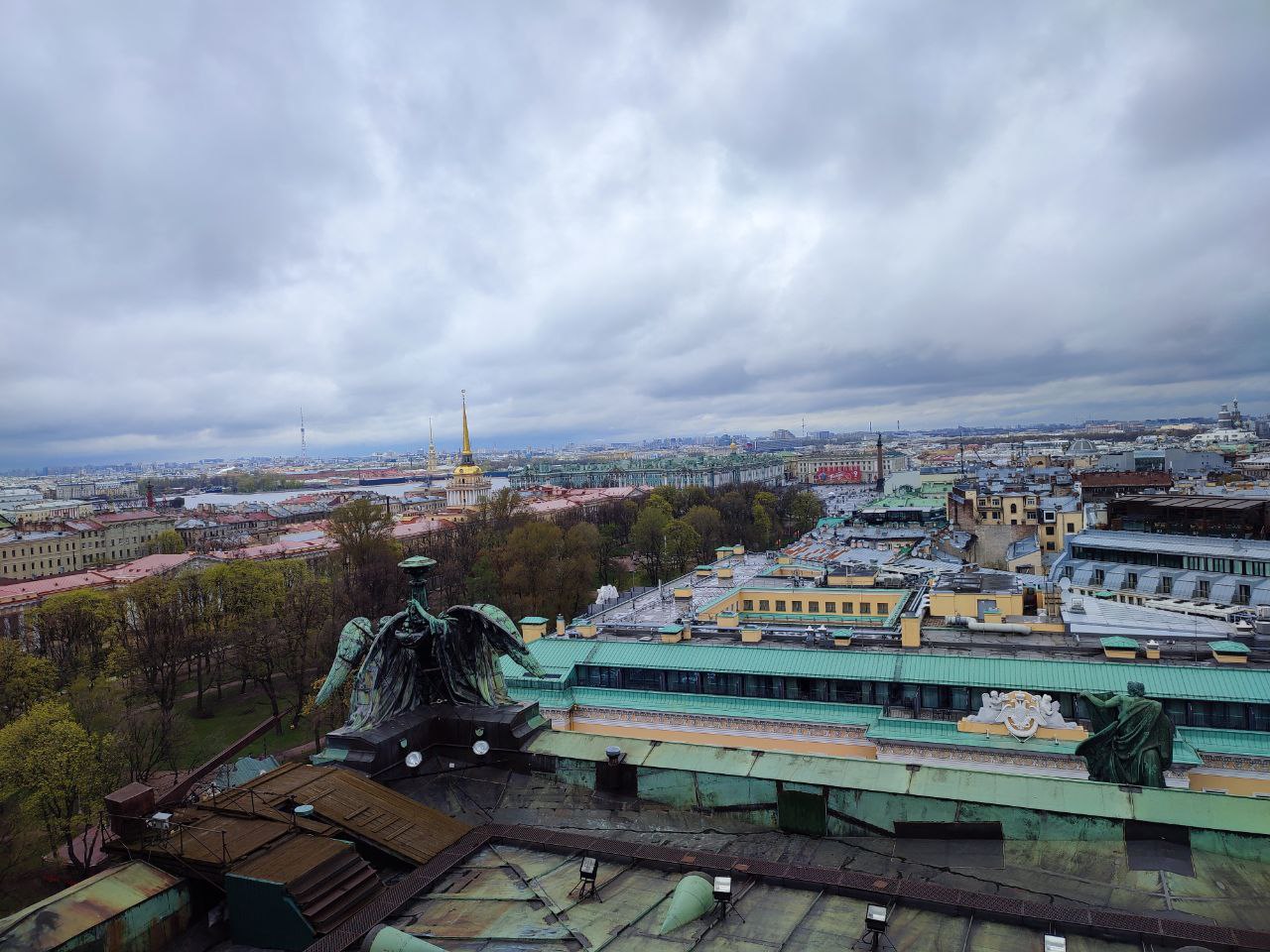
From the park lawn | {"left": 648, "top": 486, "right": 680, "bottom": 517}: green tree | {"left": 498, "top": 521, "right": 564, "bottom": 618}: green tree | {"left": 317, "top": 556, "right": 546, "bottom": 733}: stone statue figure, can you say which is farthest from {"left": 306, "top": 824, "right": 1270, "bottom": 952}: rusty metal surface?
{"left": 648, "top": 486, "right": 680, "bottom": 517}: green tree

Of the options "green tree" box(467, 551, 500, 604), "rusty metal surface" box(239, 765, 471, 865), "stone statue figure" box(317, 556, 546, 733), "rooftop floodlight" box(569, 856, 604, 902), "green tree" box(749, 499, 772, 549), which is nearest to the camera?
"rooftop floodlight" box(569, 856, 604, 902)

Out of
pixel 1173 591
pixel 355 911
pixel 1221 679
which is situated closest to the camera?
pixel 355 911

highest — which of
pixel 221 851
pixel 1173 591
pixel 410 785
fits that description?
pixel 221 851

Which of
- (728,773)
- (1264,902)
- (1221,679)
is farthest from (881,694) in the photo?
(1264,902)

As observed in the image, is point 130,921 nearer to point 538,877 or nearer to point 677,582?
point 538,877

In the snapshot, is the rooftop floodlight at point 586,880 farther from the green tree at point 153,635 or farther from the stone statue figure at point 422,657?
the green tree at point 153,635

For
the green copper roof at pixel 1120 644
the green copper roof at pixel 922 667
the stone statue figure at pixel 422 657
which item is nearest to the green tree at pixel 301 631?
the green copper roof at pixel 922 667

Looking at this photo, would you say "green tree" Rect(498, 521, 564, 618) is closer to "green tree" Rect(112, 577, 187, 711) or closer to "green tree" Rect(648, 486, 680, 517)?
"green tree" Rect(112, 577, 187, 711)

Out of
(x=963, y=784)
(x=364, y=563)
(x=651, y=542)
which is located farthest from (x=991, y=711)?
(x=651, y=542)
